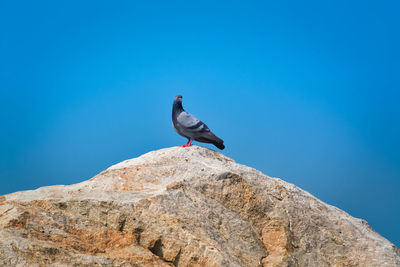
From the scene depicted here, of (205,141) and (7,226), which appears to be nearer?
(7,226)

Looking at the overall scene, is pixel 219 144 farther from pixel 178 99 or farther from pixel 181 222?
pixel 181 222

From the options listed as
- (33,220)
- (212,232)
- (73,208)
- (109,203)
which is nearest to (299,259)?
(212,232)

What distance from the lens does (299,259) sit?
704 centimetres

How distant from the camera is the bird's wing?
381 inches

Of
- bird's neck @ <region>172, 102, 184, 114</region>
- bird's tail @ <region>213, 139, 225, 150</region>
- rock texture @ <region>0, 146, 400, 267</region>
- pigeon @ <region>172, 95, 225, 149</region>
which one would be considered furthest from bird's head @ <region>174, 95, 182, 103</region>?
rock texture @ <region>0, 146, 400, 267</region>

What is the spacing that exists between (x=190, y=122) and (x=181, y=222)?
142 inches

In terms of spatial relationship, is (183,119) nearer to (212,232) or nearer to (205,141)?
(205,141)

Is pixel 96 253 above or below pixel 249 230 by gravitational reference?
below

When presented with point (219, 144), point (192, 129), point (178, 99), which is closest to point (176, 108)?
point (178, 99)

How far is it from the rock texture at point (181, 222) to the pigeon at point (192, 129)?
83cm

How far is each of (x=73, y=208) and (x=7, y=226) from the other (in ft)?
3.52

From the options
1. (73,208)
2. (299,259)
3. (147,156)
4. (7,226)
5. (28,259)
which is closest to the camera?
(28,259)

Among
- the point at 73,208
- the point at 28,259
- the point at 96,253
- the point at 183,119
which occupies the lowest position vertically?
the point at 28,259

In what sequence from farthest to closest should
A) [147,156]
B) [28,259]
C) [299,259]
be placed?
1. [147,156]
2. [299,259]
3. [28,259]
